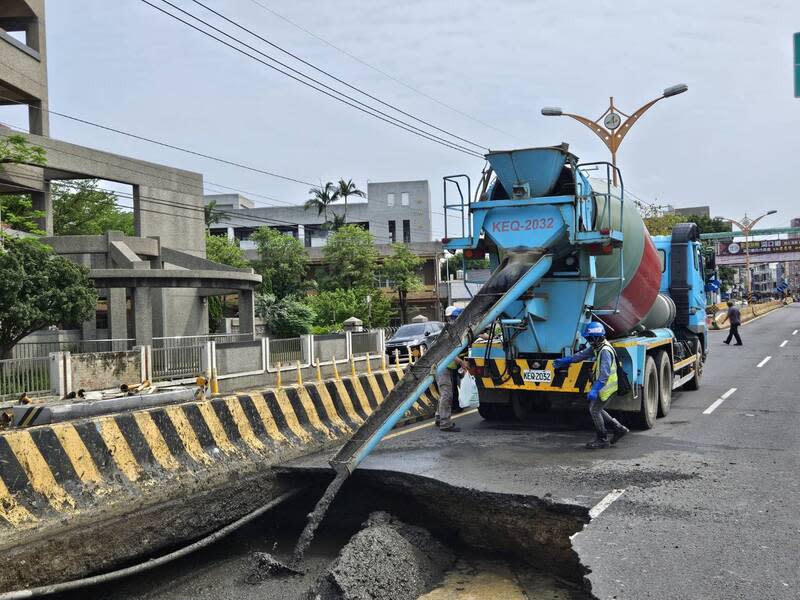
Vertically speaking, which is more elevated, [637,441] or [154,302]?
[154,302]

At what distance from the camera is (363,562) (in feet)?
17.8

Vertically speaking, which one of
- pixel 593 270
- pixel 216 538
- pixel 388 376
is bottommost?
pixel 216 538

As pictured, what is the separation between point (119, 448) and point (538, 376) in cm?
508

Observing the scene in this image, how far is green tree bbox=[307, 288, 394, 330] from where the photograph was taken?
42531 mm

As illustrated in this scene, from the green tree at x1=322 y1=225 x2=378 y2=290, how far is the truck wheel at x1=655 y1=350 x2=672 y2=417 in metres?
38.9

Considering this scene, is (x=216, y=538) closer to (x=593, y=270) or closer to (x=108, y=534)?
(x=108, y=534)

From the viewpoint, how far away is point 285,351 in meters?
22.5

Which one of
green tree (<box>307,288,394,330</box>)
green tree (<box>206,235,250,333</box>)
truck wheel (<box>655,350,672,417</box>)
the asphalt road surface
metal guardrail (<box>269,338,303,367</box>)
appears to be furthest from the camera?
green tree (<box>206,235,250,333</box>)

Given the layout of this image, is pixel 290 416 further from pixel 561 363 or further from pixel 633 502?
pixel 633 502

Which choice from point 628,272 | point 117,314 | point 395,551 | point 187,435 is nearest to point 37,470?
point 187,435

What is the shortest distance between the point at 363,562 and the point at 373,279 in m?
45.5

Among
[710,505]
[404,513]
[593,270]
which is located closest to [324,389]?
[404,513]

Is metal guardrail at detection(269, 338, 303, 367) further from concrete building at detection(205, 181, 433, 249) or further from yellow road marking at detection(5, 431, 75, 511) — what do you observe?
concrete building at detection(205, 181, 433, 249)

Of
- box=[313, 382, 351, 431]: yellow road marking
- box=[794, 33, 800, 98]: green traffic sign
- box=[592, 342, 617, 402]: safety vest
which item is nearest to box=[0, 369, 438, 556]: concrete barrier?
box=[313, 382, 351, 431]: yellow road marking
